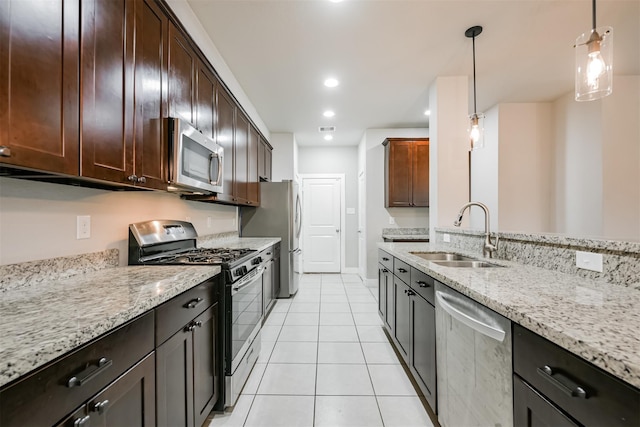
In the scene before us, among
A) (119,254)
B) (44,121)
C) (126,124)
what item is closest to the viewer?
(44,121)

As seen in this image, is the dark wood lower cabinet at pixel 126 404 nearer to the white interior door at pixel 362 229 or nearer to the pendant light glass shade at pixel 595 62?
the pendant light glass shade at pixel 595 62

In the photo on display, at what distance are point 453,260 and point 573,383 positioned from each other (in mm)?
1650

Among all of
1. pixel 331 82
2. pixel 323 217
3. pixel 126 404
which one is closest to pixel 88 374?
pixel 126 404

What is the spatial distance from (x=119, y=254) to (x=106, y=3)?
4.05ft

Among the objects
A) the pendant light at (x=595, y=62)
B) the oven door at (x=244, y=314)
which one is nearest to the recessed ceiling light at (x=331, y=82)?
the pendant light at (x=595, y=62)

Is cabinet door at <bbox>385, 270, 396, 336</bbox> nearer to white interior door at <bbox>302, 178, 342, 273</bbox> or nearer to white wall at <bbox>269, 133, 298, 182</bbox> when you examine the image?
white wall at <bbox>269, 133, 298, 182</bbox>

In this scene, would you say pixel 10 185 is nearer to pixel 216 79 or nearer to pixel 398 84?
pixel 216 79

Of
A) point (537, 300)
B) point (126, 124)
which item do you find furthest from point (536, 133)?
point (126, 124)

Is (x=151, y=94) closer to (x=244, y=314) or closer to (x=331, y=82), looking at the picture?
(x=244, y=314)

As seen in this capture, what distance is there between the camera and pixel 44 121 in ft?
2.93

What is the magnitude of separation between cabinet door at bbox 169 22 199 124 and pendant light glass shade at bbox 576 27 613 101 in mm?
2334

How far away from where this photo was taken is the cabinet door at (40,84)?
793 mm

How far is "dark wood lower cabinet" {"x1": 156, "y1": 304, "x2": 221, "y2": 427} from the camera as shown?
109cm

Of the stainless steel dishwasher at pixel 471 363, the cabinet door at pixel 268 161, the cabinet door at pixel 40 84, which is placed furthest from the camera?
the cabinet door at pixel 268 161
